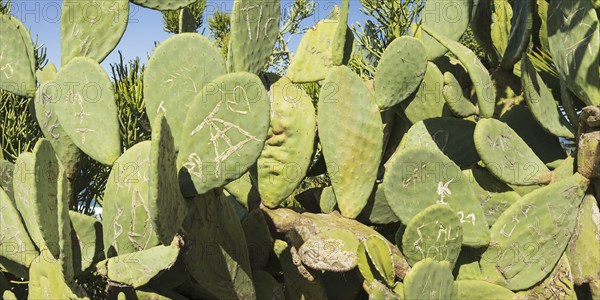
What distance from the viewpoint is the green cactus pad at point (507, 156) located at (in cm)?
158

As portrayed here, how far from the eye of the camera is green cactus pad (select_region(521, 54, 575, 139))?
1639mm

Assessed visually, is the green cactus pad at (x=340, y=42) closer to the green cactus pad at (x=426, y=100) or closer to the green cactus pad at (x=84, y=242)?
the green cactus pad at (x=426, y=100)

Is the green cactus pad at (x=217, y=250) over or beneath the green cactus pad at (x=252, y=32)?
beneath

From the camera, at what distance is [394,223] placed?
6.29ft

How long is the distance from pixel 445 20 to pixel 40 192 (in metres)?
1.19

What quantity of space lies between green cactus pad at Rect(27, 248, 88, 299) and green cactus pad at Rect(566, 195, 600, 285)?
3.69 ft

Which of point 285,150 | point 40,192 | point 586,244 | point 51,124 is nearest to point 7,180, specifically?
point 51,124

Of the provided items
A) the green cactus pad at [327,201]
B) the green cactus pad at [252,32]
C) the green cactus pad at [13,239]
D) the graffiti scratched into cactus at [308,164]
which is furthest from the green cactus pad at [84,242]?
the green cactus pad at [327,201]

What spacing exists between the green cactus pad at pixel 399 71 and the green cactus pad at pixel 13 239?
920 millimetres

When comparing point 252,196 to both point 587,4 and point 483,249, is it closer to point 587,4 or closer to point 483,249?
point 483,249

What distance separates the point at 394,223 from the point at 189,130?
29.3 inches

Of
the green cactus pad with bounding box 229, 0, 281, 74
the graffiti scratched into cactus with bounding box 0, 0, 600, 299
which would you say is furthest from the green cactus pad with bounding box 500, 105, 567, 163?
the green cactus pad with bounding box 229, 0, 281, 74

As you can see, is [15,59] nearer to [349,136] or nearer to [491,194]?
[349,136]

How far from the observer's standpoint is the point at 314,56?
187 cm
